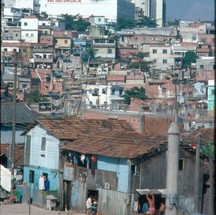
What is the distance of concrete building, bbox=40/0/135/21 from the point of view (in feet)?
214

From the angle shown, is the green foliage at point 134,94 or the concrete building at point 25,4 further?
the concrete building at point 25,4

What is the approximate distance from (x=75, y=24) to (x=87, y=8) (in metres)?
5.77

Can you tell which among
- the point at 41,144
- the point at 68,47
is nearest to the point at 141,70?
the point at 68,47

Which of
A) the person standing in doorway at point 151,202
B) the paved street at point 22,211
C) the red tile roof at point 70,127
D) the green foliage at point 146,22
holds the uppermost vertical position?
the green foliage at point 146,22

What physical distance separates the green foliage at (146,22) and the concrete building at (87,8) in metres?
0.84

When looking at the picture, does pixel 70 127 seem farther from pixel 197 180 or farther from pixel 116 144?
pixel 197 180

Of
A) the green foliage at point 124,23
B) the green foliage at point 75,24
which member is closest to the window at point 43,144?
the green foliage at point 75,24

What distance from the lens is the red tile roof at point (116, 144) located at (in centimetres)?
1151

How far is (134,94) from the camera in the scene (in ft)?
114

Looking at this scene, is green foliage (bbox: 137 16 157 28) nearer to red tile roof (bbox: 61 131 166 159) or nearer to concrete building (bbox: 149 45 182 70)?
concrete building (bbox: 149 45 182 70)

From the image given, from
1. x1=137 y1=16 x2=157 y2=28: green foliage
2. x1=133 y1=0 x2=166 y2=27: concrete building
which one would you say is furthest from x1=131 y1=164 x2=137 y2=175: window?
x1=133 y1=0 x2=166 y2=27: concrete building

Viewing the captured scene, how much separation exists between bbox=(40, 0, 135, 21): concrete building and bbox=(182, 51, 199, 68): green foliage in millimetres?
15019

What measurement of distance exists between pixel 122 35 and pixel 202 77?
51.6 ft

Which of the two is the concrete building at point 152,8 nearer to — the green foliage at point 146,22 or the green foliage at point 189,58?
the green foliage at point 146,22
